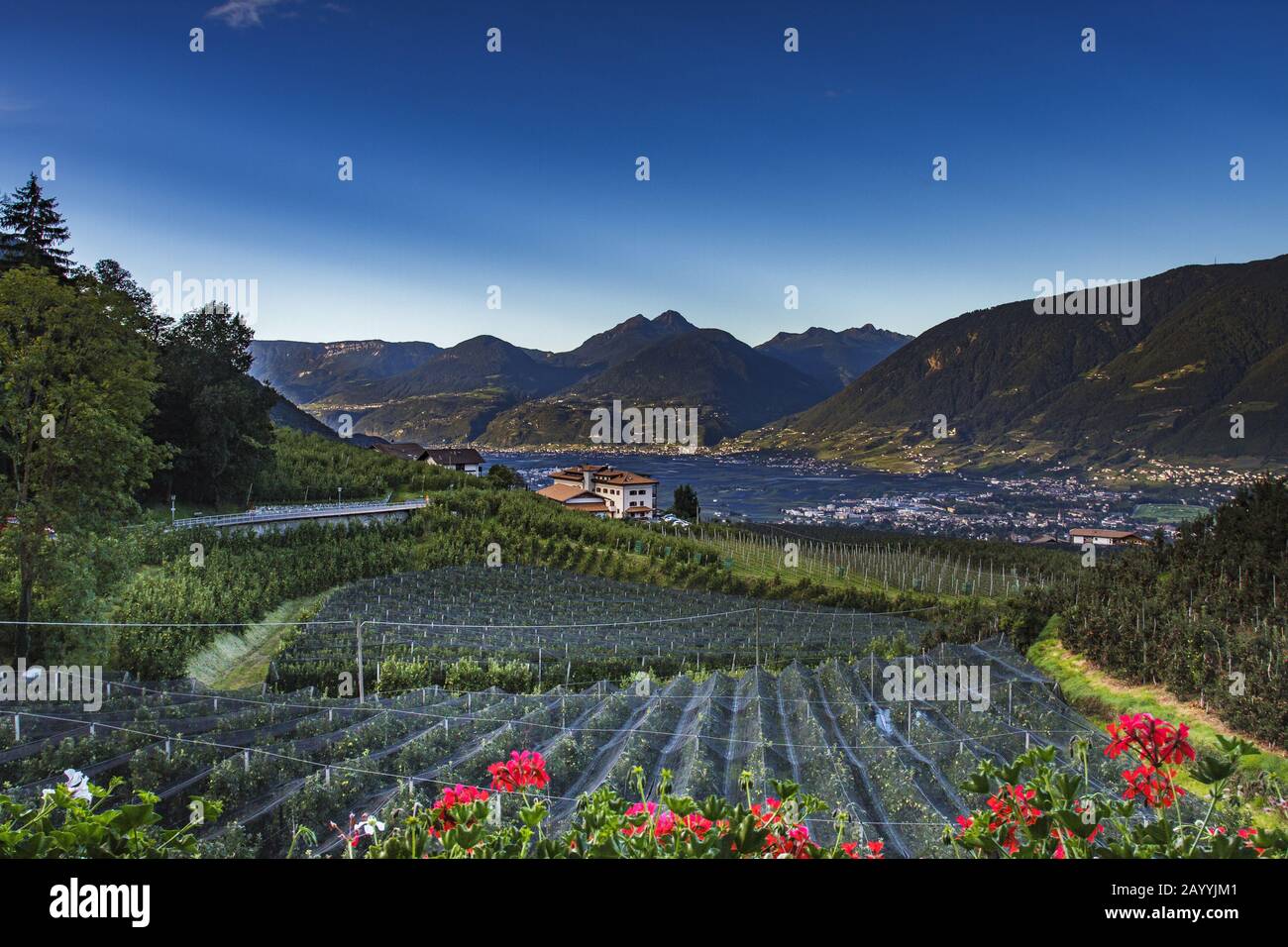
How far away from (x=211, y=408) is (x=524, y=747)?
2604cm

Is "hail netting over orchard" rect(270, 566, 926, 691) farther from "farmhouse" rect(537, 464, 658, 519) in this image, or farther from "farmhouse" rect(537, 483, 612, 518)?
"farmhouse" rect(537, 464, 658, 519)

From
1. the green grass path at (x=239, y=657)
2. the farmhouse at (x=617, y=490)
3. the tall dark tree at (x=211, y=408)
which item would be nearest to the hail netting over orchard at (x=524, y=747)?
the green grass path at (x=239, y=657)

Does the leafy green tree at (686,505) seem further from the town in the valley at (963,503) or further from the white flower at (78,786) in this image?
the white flower at (78,786)

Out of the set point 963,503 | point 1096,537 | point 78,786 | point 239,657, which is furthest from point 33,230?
point 963,503

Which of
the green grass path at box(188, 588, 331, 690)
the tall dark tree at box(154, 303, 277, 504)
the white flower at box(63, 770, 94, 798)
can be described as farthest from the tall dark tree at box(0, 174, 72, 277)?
the white flower at box(63, 770, 94, 798)

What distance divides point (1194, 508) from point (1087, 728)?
117128 mm

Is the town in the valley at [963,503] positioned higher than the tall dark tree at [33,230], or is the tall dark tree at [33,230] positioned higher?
the tall dark tree at [33,230]

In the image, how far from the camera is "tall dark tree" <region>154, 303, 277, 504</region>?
27.2 meters

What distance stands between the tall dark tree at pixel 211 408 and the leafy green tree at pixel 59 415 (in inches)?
599

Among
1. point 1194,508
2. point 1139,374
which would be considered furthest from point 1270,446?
point 1139,374

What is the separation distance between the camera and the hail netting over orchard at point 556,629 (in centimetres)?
1544

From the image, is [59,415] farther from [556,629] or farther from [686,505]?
[686,505]

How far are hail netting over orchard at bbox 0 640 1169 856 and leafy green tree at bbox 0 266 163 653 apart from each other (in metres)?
4.28

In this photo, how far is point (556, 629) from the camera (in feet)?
67.7
